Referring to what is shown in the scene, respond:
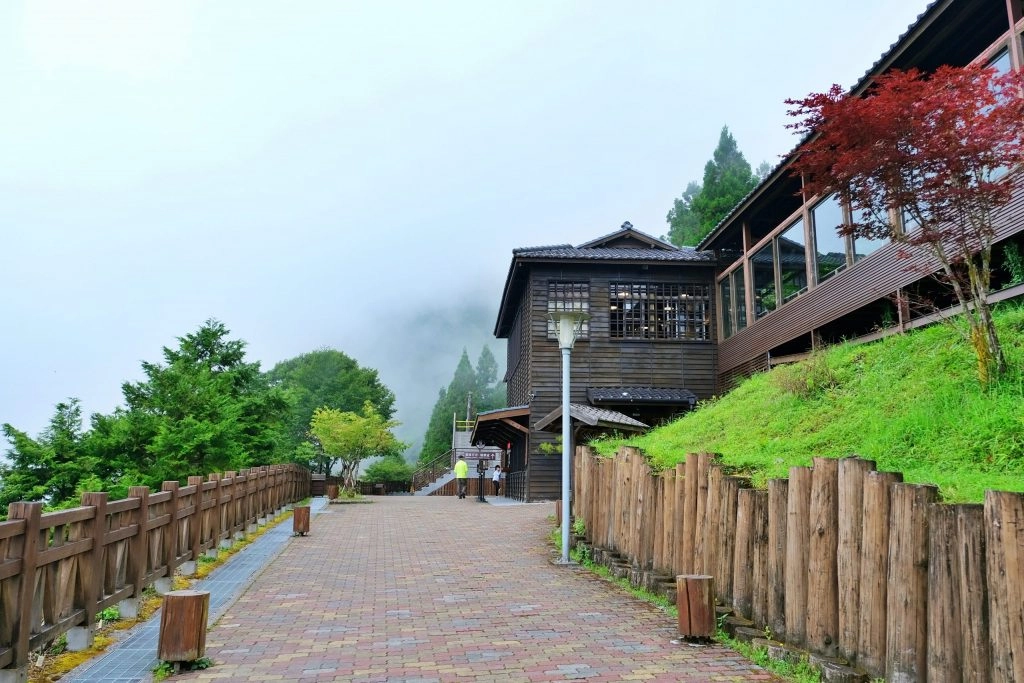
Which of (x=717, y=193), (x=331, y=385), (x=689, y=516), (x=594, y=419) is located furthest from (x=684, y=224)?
(x=689, y=516)

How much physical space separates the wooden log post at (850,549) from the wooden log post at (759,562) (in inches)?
38.8

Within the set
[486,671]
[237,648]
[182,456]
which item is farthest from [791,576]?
[182,456]

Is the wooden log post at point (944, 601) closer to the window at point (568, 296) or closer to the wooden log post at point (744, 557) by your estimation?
the wooden log post at point (744, 557)

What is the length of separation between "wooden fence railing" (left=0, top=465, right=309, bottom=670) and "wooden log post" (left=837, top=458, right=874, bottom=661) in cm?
537

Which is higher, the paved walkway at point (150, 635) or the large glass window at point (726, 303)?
the large glass window at point (726, 303)

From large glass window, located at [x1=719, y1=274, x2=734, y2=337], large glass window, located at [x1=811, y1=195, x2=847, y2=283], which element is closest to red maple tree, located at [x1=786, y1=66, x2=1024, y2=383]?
large glass window, located at [x1=811, y1=195, x2=847, y2=283]

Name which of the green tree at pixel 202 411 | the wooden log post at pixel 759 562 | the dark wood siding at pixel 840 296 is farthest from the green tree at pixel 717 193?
the wooden log post at pixel 759 562

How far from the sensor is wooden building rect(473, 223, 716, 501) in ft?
76.6

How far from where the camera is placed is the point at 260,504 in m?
15.4

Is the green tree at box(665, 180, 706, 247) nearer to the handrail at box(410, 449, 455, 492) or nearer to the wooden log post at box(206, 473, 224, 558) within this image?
the handrail at box(410, 449, 455, 492)

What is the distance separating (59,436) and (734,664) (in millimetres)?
18772

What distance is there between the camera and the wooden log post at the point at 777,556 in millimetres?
5504

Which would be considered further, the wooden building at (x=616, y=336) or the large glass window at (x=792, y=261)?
the wooden building at (x=616, y=336)

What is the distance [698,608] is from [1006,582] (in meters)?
2.73
